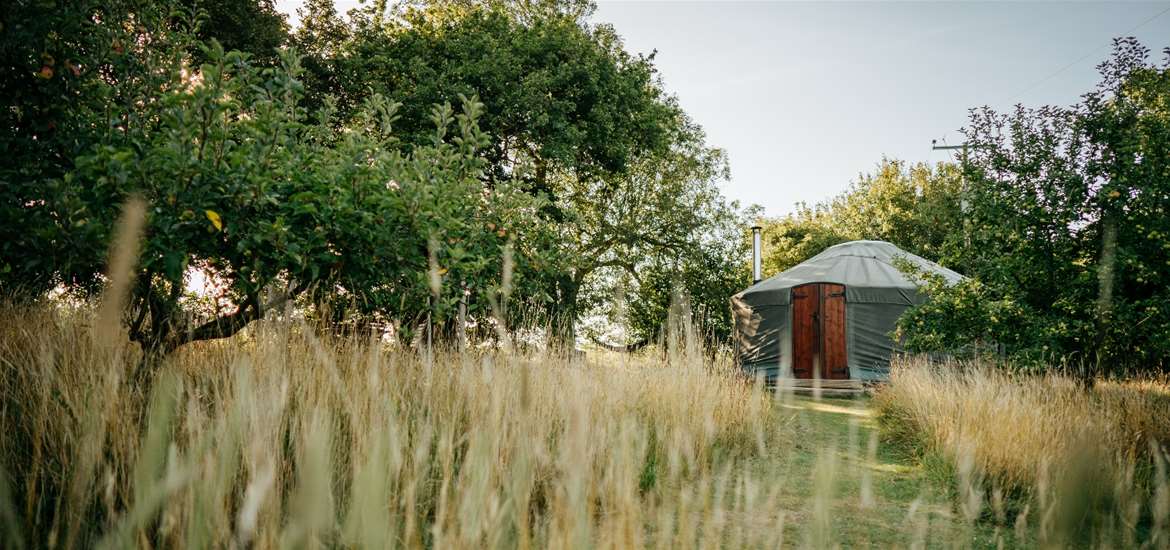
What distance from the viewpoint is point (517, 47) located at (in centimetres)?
977

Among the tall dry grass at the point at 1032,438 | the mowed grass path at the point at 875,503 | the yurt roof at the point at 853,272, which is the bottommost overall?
the mowed grass path at the point at 875,503

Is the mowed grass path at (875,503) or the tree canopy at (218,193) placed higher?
the tree canopy at (218,193)

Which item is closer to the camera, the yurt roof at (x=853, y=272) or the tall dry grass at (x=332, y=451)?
the tall dry grass at (x=332, y=451)

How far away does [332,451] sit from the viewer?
2295 millimetres

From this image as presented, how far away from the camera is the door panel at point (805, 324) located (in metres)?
10.8

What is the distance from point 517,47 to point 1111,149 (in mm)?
7508

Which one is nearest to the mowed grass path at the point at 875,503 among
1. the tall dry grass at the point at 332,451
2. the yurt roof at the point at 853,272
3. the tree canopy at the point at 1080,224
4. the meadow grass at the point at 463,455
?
the meadow grass at the point at 463,455

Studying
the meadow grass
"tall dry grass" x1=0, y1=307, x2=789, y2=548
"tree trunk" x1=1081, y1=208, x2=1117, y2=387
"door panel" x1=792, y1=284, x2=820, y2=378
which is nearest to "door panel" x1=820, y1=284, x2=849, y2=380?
"door panel" x1=792, y1=284, x2=820, y2=378

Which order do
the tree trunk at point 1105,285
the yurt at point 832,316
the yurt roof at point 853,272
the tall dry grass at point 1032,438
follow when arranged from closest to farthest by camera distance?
the tall dry grass at point 1032,438
the tree trunk at point 1105,285
the yurt at point 832,316
the yurt roof at point 853,272

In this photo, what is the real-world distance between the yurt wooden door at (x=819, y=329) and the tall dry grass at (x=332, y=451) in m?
6.81

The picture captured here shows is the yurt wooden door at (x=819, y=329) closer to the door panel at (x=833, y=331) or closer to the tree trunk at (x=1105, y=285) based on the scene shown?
the door panel at (x=833, y=331)

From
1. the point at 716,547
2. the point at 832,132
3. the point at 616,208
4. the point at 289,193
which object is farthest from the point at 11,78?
the point at 616,208

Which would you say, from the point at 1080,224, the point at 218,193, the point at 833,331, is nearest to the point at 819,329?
the point at 833,331

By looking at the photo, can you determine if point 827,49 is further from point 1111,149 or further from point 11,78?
point 11,78
